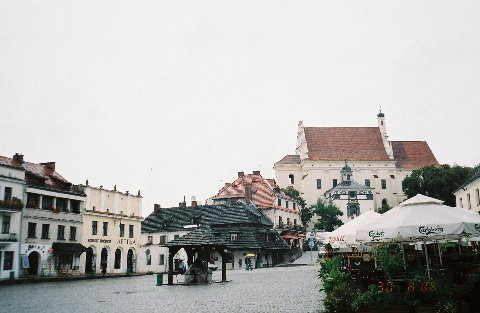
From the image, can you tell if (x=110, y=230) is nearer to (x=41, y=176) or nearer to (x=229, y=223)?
(x=41, y=176)

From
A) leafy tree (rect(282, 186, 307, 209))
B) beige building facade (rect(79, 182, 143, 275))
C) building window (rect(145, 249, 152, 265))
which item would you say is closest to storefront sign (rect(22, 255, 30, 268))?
beige building facade (rect(79, 182, 143, 275))

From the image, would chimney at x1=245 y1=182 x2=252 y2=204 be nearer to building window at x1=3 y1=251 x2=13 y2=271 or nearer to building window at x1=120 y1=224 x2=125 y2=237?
building window at x1=120 y1=224 x2=125 y2=237

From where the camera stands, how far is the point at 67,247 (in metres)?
46.6

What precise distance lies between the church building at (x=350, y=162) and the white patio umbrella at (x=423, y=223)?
278ft

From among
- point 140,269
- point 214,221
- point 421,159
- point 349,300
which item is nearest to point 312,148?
point 421,159

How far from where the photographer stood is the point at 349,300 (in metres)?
11.8

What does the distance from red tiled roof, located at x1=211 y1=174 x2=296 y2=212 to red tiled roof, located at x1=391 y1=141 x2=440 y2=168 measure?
3522cm

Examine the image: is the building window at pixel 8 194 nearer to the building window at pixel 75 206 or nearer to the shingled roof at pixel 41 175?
the shingled roof at pixel 41 175

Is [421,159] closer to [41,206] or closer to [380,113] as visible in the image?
[380,113]

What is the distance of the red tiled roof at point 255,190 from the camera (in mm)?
78500

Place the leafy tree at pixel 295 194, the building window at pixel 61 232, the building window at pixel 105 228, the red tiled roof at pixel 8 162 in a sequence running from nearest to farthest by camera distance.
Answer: the red tiled roof at pixel 8 162, the building window at pixel 61 232, the building window at pixel 105 228, the leafy tree at pixel 295 194

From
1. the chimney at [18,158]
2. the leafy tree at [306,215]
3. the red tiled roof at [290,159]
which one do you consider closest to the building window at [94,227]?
the chimney at [18,158]

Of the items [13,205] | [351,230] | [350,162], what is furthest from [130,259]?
[350,162]

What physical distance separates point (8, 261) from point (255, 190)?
46.2 m
